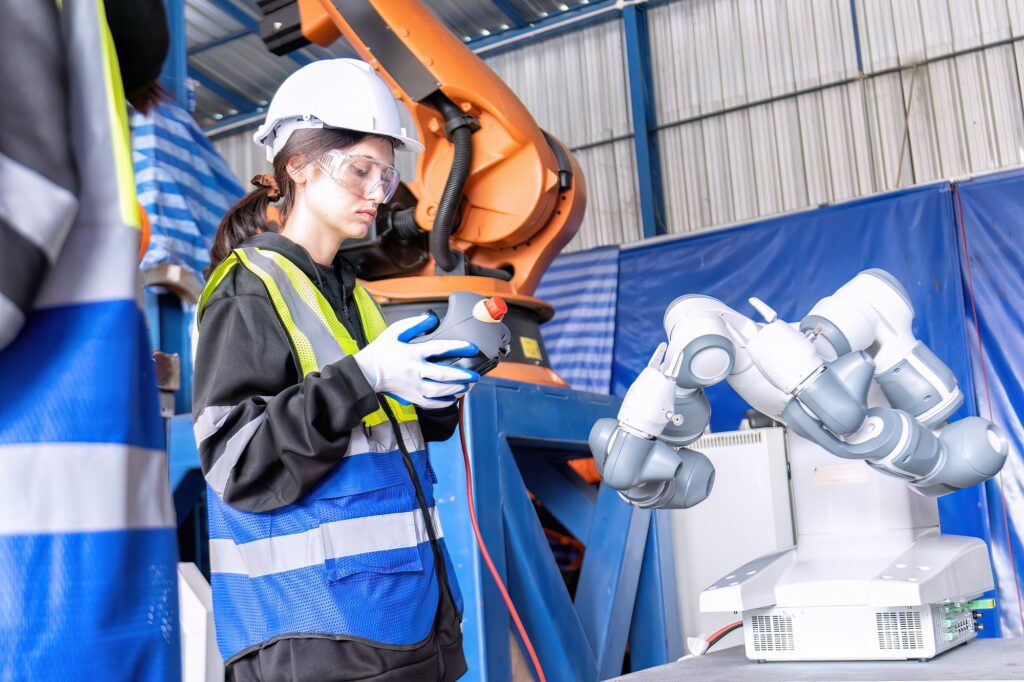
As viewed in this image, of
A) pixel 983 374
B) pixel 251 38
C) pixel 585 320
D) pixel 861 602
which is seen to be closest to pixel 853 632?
pixel 861 602

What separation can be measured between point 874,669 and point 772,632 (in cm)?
24

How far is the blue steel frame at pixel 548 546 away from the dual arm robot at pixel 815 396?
0.70 metres

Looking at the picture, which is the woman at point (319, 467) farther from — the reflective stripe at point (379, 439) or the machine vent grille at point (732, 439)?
the machine vent grille at point (732, 439)

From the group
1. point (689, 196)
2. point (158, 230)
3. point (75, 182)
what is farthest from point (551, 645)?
point (689, 196)

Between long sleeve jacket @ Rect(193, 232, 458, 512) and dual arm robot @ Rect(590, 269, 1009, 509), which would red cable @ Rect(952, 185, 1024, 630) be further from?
long sleeve jacket @ Rect(193, 232, 458, 512)

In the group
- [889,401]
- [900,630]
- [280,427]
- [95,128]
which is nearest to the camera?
[95,128]

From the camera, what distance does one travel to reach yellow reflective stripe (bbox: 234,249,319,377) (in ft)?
5.24

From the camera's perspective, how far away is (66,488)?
77 centimetres

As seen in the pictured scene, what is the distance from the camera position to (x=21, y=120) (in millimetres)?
710

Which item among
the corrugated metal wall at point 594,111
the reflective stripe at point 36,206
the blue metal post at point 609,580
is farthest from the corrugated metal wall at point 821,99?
the reflective stripe at point 36,206

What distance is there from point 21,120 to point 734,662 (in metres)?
1.72

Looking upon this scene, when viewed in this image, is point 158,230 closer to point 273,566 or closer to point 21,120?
point 273,566

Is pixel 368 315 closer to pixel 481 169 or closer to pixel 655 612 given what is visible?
pixel 481 169

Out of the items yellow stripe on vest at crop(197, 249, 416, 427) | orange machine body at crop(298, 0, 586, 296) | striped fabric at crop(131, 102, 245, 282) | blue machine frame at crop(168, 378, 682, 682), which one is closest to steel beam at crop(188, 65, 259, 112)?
striped fabric at crop(131, 102, 245, 282)
